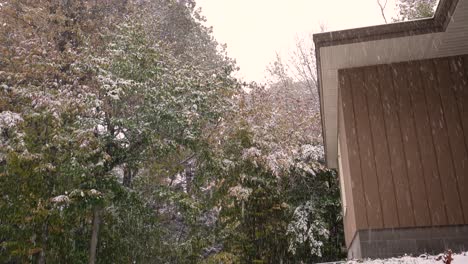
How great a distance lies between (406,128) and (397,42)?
1403 mm

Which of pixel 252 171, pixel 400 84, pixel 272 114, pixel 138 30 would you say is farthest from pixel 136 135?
pixel 400 84

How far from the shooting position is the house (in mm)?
6277

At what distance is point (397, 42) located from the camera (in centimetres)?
650

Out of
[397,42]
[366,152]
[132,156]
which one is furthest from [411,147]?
[132,156]

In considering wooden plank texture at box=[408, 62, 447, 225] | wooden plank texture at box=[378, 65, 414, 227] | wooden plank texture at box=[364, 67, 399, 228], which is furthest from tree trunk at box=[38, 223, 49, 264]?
wooden plank texture at box=[408, 62, 447, 225]

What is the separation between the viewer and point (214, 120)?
Answer: 40.4 ft

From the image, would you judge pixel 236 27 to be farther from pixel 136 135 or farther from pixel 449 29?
pixel 449 29

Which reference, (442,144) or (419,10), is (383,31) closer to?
(442,144)

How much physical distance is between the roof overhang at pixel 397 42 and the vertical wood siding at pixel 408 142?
22 centimetres

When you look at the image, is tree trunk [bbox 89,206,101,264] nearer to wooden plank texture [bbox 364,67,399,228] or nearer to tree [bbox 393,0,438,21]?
wooden plank texture [bbox 364,67,399,228]

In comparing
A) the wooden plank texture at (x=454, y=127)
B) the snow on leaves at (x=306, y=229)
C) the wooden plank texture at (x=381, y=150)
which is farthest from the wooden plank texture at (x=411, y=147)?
the snow on leaves at (x=306, y=229)

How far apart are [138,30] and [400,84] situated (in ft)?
24.8

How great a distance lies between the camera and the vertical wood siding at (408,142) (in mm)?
6375

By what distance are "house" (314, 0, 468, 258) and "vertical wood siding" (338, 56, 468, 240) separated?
0.05 ft
